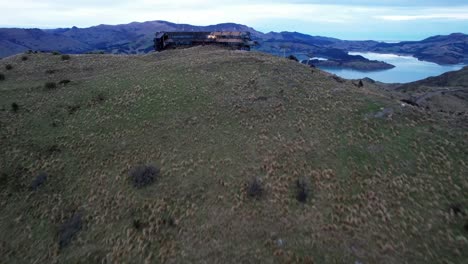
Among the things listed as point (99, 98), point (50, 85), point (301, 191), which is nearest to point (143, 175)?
point (301, 191)

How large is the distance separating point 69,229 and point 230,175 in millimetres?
14179

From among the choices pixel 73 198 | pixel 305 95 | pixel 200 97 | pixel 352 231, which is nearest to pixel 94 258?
pixel 73 198

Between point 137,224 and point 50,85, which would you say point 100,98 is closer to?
point 50,85

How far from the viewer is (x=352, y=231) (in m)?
23.3

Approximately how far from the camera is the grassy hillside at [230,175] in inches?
909

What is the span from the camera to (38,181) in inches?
1222

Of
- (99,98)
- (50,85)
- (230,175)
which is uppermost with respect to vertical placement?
(50,85)

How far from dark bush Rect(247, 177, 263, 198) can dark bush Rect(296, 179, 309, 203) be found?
3.18 m

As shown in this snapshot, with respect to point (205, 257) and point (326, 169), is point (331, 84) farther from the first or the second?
point (205, 257)

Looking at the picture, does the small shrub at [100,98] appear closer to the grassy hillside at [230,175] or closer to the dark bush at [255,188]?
the grassy hillside at [230,175]

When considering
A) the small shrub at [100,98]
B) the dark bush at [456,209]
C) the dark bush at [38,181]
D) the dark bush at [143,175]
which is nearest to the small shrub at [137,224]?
the dark bush at [143,175]

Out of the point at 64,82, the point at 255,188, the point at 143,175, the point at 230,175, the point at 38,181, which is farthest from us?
the point at 64,82

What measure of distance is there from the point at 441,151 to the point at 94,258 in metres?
33.0

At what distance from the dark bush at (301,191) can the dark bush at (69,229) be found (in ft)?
60.2
